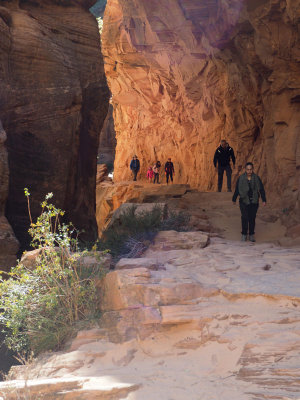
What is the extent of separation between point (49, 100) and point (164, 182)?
45.2 feet

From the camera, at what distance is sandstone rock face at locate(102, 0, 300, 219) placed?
12758 millimetres

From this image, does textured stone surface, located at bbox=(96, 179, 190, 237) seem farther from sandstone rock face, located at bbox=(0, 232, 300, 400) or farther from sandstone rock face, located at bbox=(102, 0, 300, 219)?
sandstone rock face, located at bbox=(0, 232, 300, 400)

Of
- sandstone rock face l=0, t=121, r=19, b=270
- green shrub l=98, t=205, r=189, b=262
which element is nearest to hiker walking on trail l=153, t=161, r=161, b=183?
green shrub l=98, t=205, r=189, b=262

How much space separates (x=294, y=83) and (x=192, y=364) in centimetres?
1035

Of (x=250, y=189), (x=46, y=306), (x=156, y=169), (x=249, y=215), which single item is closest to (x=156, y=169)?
(x=156, y=169)

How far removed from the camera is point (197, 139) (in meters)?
21.4

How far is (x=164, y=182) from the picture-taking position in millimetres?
24406

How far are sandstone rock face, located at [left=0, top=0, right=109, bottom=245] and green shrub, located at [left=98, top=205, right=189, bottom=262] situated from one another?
243 cm

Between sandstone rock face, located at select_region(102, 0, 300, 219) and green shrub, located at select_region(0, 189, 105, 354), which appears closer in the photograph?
green shrub, located at select_region(0, 189, 105, 354)

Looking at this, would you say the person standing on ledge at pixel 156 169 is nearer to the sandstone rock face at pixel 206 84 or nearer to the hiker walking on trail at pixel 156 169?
the hiker walking on trail at pixel 156 169

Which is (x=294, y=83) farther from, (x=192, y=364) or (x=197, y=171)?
(x=192, y=364)

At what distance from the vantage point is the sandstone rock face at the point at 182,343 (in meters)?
3.50

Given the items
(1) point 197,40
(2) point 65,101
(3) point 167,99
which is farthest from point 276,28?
(3) point 167,99

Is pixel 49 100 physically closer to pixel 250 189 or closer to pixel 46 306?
pixel 250 189
